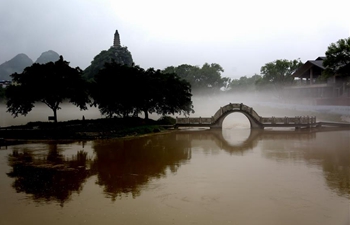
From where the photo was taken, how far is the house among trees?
62.7m

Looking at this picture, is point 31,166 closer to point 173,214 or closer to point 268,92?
point 173,214

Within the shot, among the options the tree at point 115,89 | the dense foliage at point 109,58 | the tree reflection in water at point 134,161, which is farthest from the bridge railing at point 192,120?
the dense foliage at point 109,58

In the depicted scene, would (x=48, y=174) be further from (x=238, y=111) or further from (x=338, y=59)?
(x=338, y=59)

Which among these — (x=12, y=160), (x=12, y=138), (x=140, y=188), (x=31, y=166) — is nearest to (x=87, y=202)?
(x=140, y=188)

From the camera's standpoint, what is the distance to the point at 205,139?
4019 cm

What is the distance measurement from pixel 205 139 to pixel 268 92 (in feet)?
195

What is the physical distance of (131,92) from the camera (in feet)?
146

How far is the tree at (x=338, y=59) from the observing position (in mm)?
57000

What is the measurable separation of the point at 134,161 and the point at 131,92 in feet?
62.0

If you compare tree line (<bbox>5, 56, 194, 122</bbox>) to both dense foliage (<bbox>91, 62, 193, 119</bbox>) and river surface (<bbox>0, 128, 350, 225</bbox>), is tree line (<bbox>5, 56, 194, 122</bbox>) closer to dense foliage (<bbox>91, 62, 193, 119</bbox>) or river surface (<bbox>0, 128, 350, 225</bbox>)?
dense foliage (<bbox>91, 62, 193, 119</bbox>)

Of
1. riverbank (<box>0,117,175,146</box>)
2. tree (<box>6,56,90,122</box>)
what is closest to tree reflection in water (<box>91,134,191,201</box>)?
riverbank (<box>0,117,175,146</box>)

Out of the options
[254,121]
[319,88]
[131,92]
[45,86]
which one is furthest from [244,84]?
[45,86]

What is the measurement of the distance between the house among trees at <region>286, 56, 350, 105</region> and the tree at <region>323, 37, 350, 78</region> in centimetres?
281

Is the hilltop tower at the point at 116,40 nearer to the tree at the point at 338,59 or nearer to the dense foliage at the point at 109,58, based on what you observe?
the dense foliage at the point at 109,58
